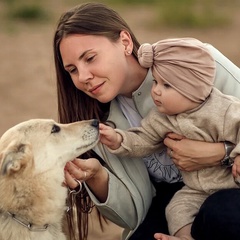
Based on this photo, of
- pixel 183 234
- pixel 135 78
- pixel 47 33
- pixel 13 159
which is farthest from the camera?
pixel 47 33

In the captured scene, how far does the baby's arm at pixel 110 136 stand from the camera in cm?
323

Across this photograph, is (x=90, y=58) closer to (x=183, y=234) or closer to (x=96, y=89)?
(x=96, y=89)

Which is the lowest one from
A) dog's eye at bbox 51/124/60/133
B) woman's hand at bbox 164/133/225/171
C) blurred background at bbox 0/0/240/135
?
blurred background at bbox 0/0/240/135

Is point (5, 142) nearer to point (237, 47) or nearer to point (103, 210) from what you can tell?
point (103, 210)

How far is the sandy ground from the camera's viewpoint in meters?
6.90

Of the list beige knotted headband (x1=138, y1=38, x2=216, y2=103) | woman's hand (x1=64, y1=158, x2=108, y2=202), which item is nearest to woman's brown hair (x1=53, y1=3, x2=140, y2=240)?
woman's hand (x1=64, y1=158, x2=108, y2=202)

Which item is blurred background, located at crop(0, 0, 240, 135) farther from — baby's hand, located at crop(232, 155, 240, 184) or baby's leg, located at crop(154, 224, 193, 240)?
baby's hand, located at crop(232, 155, 240, 184)

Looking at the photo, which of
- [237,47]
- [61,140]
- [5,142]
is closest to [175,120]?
[61,140]

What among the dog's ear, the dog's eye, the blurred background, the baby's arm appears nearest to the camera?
the dog's ear

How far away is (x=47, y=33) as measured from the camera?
9.91 m

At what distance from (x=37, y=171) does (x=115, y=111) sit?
588 mm

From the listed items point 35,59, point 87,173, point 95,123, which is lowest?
point 35,59

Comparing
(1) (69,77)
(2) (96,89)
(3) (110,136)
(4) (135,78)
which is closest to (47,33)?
(1) (69,77)

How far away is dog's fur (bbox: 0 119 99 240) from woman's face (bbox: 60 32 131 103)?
175 millimetres
